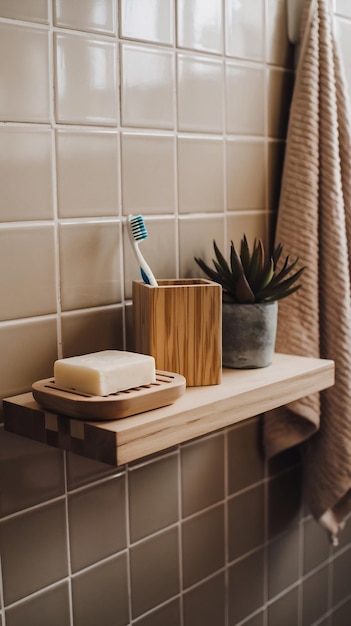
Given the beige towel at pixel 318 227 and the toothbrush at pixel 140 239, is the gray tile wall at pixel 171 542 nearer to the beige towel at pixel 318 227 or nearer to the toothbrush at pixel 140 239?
the beige towel at pixel 318 227

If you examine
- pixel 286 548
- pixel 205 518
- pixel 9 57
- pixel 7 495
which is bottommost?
pixel 286 548

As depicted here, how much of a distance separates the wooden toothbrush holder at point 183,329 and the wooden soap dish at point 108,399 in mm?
72

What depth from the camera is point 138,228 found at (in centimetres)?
97

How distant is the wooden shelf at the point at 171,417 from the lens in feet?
2.54

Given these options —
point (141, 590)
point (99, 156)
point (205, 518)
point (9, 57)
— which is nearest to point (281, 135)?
point (99, 156)

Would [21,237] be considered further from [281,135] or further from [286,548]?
[286,548]

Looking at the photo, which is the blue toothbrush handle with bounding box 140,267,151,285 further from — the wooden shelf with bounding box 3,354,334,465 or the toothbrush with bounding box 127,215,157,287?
the wooden shelf with bounding box 3,354,334,465

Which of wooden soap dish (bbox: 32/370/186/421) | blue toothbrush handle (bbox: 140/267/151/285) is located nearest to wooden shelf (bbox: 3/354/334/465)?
wooden soap dish (bbox: 32/370/186/421)

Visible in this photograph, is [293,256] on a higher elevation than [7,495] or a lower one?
higher

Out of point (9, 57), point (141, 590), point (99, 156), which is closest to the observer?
point (9, 57)

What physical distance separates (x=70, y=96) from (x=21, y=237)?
19 centimetres

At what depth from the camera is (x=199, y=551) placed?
1191 millimetres

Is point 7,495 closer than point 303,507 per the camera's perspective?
Yes

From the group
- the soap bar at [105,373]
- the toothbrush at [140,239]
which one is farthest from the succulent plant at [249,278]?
the soap bar at [105,373]
